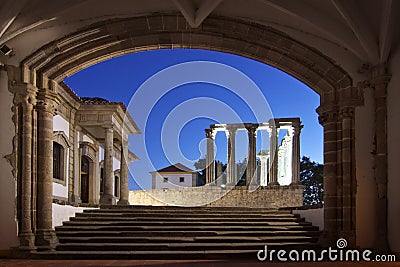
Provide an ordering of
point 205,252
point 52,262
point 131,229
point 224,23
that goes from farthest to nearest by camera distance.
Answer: point 131,229 → point 224,23 → point 205,252 → point 52,262

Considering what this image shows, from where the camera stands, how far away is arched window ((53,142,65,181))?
44.5 feet

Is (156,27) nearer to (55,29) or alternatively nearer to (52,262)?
(55,29)

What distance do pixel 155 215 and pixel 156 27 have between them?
455 cm

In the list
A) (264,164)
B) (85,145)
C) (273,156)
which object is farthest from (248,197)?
(264,164)

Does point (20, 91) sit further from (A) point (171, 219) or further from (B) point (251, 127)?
(B) point (251, 127)

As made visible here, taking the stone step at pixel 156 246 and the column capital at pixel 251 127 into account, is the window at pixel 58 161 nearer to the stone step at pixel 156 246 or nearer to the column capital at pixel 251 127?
the stone step at pixel 156 246

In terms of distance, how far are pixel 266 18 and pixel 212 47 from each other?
121 cm

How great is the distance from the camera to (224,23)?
8.69 m

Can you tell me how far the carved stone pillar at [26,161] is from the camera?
7.96 metres

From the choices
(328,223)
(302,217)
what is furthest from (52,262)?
(302,217)

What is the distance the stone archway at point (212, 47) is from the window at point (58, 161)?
5.24 metres

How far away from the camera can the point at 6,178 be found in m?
8.04

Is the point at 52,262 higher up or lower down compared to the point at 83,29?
lower down

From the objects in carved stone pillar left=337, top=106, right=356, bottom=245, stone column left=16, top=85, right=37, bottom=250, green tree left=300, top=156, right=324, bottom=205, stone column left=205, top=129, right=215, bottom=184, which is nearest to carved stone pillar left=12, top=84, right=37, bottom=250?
stone column left=16, top=85, right=37, bottom=250
